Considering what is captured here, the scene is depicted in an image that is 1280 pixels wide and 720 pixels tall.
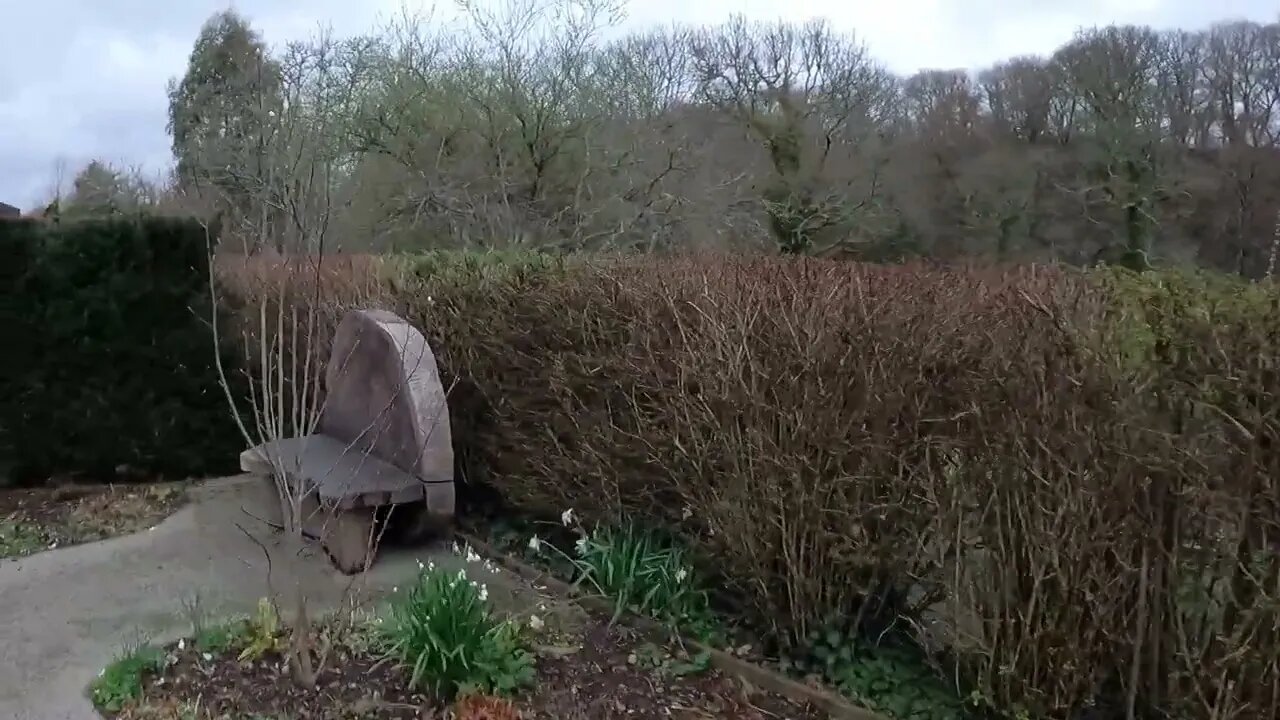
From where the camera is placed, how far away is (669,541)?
5.40 m

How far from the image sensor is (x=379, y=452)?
678 cm

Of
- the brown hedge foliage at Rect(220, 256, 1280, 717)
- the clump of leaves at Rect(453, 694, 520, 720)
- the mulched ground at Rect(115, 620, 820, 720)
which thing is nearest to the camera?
the brown hedge foliage at Rect(220, 256, 1280, 717)

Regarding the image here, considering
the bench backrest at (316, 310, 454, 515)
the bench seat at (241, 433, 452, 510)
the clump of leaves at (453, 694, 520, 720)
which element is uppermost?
the bench backrest at (316, 310, 454, 515)

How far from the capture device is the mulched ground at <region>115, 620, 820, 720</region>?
4.04m

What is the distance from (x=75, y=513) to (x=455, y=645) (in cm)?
471

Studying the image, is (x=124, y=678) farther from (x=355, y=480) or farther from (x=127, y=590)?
(x=355, y=480)

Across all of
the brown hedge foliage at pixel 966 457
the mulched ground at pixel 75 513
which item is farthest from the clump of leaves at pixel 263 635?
the mulched ground at pixel 75 513

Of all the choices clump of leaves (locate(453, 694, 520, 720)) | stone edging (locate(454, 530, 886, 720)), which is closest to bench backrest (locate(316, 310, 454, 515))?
stone edging (locate(454, 530, 886, 720))

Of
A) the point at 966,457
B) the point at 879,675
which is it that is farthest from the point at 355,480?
the point at 966,457

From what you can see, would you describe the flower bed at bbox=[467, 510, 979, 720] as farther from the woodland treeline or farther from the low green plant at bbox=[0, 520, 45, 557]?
the woodland treeline

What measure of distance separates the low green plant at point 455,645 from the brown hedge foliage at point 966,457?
3.60 ft

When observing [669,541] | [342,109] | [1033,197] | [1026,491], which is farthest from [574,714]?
[1033,197]

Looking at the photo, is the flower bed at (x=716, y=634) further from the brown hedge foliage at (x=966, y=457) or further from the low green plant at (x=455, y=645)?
the low green plant at (x=455, y=645)

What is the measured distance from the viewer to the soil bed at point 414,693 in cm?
404
